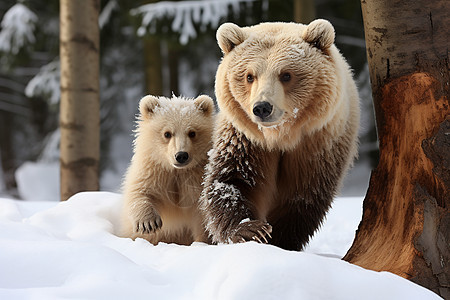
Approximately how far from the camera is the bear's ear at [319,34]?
311cm

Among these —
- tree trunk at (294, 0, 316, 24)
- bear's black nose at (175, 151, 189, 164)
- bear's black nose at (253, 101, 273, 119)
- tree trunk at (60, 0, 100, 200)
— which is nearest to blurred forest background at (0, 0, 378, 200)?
tree trunk at (294, 0, 316, 24)

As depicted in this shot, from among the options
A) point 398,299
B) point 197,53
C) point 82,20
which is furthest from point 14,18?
point 398,299

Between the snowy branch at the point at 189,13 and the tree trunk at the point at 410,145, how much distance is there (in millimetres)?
6203

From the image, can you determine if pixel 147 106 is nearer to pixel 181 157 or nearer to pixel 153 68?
pixel 181 157

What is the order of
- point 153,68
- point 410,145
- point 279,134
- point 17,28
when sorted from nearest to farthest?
point 410,145, point 279,134, point 153,68, point 17,28

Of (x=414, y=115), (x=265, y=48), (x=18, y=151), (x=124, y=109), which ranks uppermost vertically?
(x=265, y=48)

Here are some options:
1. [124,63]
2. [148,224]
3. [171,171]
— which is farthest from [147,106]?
[124,63]

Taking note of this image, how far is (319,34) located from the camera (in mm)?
3146

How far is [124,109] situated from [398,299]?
14.1 metres

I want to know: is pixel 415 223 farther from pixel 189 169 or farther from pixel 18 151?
pixel 18 151

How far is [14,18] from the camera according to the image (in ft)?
34.2

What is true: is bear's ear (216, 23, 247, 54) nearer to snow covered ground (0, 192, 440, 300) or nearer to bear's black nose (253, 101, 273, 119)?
bear's black nose (253, 101, 273, 119)

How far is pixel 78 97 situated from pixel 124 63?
915 cm

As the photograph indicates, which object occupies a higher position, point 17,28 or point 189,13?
point 189,13
